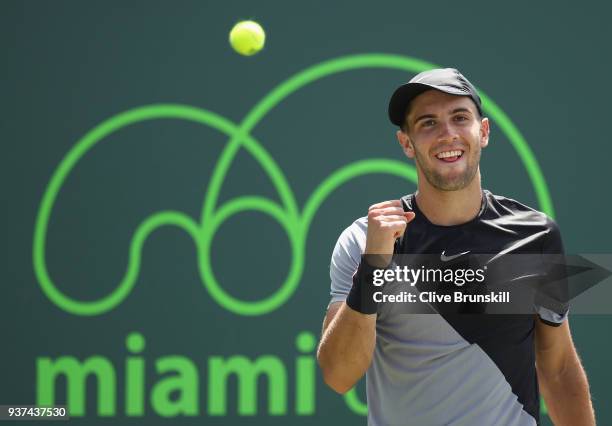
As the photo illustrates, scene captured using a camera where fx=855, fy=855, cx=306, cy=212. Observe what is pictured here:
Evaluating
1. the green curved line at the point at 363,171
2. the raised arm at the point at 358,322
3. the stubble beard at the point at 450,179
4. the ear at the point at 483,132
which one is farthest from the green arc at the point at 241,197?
the raised arm at the point at 358,322

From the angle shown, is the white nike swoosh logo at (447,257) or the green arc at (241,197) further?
the green arc at (241,197)

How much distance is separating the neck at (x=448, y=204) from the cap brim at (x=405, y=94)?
189 mm

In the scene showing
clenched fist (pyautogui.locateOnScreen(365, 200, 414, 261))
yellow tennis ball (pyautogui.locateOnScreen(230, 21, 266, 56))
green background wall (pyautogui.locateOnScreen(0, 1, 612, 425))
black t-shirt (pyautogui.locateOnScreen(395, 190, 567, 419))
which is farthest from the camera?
green background wall (pyautogui.locateOnScreen(0, 1, 612, 425))

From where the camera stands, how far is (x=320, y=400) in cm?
434

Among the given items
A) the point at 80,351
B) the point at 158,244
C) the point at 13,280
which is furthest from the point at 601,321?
the point at 13,280

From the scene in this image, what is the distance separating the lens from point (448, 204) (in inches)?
90.0

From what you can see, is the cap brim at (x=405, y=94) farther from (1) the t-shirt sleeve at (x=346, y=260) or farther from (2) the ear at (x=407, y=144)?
(1) the t-shirt sleeve at (x=346, y=260)

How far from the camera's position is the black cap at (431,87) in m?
2.22

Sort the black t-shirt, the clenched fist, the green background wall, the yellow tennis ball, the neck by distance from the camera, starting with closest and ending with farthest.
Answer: the clenched fist
the black t-shirt
the neck
the yellow tennis ball
the green background wall

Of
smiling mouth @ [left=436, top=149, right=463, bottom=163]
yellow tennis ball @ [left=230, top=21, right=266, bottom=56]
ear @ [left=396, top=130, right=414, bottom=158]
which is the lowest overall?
smiling mouth @ [left=436, top=149, right=463, bottom=163]

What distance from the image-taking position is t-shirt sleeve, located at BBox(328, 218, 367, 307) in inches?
86.4

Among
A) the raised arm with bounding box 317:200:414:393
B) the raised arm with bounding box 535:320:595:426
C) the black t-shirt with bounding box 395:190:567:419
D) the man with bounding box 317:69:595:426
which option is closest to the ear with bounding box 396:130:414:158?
the man with bounding box 317:69:595:426

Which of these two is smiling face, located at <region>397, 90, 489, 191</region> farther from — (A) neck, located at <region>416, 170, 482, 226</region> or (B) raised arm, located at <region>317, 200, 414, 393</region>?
(B) raised arm, located at <region>317, 200, 414, 393</region>

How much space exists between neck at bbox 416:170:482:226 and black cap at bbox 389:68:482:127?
0.20 meters
